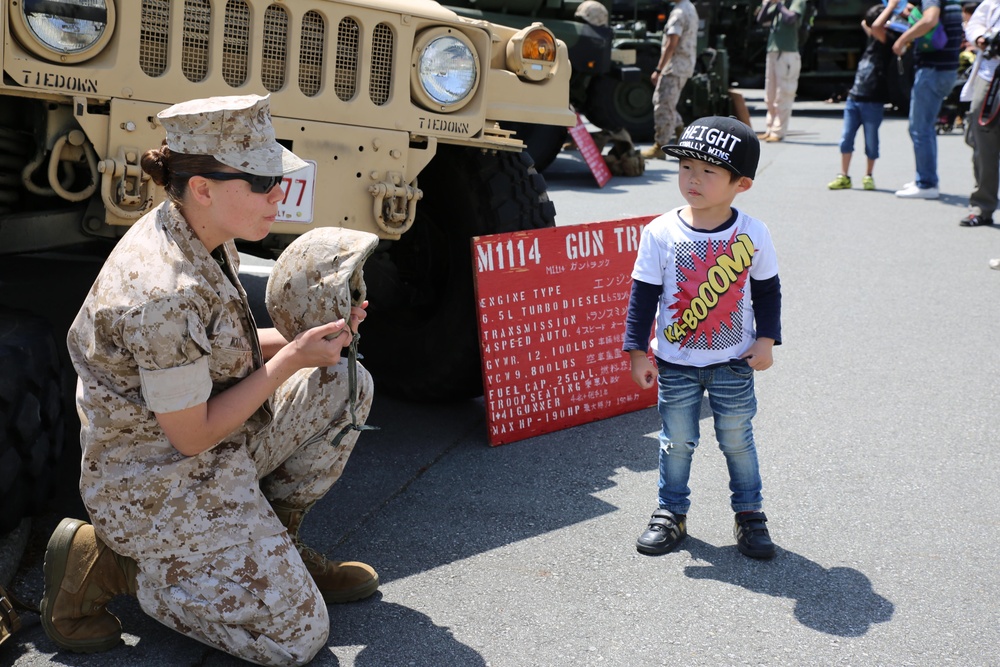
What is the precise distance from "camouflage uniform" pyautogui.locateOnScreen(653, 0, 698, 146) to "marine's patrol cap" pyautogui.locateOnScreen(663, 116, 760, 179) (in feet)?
27.8

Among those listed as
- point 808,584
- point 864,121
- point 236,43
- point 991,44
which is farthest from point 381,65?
Result: point 864,121

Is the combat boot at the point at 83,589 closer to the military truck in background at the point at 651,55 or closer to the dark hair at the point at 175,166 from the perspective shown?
the dark hair at the point at 175,166

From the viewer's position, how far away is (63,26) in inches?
124

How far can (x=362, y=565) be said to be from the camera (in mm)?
Result: 2947

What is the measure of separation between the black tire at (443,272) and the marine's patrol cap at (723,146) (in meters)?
1.08

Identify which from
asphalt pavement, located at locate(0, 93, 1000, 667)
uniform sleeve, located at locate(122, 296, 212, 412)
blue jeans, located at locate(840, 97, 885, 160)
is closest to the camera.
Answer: uniform sleeve, located at locate(122, 296, 212, 412)

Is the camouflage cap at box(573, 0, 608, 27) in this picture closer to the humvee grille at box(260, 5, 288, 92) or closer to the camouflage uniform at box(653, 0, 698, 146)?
the camouflage uniform at box(653, 0, 698, 146)

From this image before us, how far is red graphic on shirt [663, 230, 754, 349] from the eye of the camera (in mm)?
3199

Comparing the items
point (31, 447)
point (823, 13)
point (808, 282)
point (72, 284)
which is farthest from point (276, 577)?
point (823, 13)

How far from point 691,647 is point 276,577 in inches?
39.3

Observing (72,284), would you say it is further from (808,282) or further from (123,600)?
(808,282)

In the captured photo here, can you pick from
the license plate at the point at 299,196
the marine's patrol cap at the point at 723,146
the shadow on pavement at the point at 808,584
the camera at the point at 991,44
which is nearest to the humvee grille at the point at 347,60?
the license plate at the point at 299,196

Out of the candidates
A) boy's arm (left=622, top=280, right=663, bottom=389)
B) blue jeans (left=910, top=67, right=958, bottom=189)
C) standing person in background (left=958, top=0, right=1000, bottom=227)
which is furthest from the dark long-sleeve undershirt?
blue jeans (left=910, top=67, right=958, bottom=189)

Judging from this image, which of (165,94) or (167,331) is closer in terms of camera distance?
(167,331)
